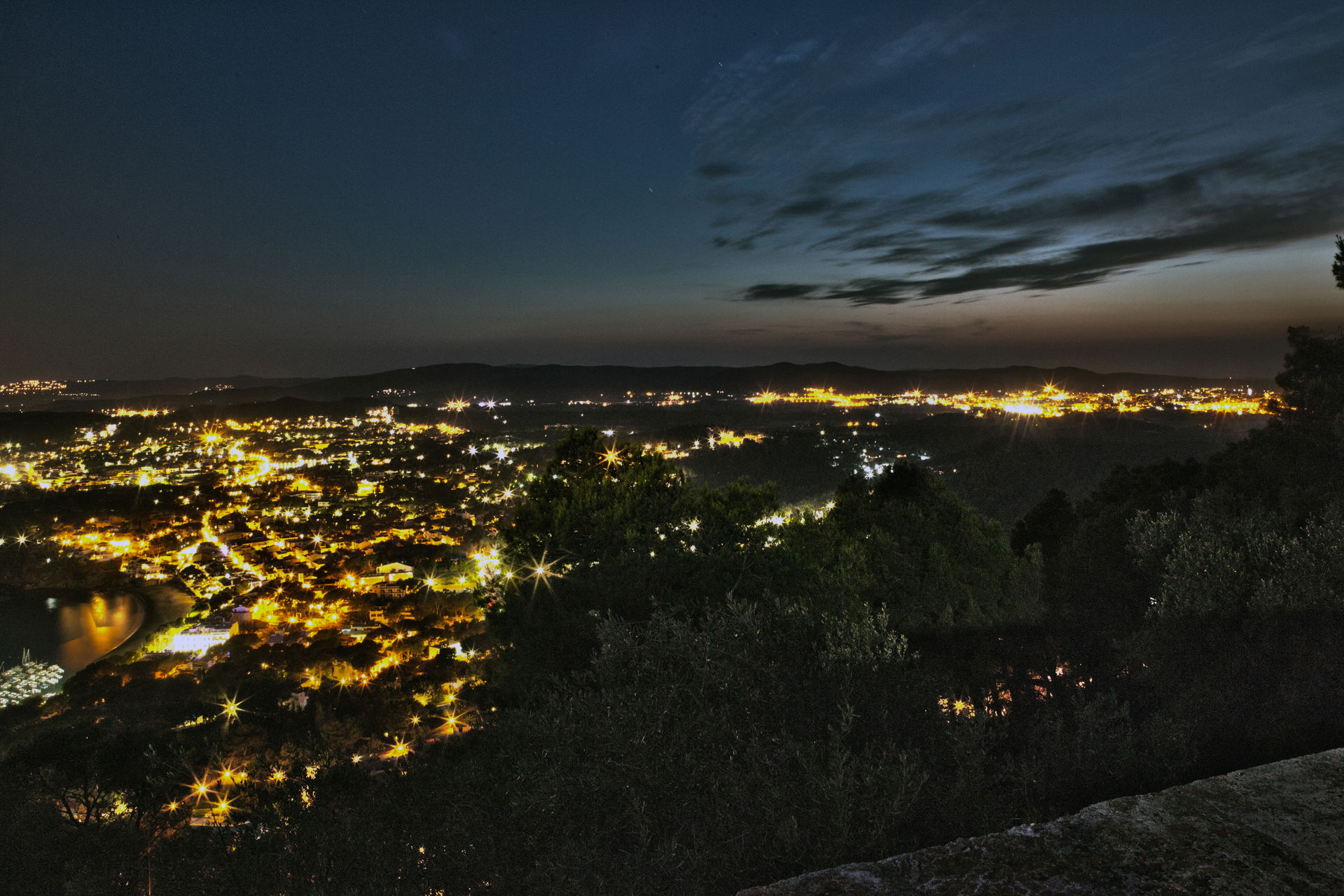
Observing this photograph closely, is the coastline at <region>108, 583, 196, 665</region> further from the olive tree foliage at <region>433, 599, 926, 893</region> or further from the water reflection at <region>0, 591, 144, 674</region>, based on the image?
the olive tree foliage at <region>433, 599, 926, 893</region>

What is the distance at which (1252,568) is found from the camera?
16.6 ft

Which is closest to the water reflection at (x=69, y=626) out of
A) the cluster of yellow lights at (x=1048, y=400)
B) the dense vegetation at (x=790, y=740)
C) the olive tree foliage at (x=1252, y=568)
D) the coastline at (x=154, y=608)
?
the coastline at (x=154, y=608)

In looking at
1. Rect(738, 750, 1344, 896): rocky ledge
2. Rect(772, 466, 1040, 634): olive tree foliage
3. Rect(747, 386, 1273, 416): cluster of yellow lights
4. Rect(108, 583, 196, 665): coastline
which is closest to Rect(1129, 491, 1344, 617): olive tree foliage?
Rect(738, 750, 1344, 896): rocky ledge

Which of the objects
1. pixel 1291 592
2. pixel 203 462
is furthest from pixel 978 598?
pixel 203 462

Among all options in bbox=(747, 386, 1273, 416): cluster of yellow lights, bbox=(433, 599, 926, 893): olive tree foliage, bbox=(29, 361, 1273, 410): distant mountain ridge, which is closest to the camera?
bbox=(433, 599, 926, 893): olive tree foliage

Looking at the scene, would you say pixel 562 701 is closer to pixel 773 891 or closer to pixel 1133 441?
pixel 773 891

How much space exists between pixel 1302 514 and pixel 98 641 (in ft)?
122

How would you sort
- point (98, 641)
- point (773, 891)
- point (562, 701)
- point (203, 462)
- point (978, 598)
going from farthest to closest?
point (203, 462) < point (98, 641) < point (978, 598) < point (562, 701) < point (773, 891)

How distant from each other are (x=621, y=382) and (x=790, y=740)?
130 m

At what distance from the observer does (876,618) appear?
4617 mm

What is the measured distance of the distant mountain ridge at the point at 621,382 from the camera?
105500mm

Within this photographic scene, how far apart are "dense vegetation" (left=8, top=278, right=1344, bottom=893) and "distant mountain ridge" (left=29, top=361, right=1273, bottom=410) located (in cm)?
10571

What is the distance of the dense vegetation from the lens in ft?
9.31

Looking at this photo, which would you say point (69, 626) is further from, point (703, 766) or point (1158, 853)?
point (1158, 853)
